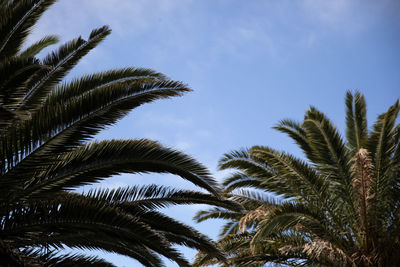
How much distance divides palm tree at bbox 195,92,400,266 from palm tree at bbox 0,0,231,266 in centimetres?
355

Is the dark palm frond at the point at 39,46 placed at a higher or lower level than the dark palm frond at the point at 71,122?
higher

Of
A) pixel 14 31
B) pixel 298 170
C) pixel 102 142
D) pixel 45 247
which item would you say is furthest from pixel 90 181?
pixel 298 170

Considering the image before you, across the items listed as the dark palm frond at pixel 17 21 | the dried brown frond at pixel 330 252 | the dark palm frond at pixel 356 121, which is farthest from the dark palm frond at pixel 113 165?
the dark palm frond at pixel 356 121

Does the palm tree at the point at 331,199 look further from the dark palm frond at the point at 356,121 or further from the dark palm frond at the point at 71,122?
the dark palm frond at the point at 71,122

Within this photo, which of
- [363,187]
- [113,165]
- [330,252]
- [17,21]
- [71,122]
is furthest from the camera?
[363,187]

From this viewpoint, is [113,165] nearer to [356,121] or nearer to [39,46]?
[39,46]

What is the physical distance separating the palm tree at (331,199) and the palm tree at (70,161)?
3.55 m

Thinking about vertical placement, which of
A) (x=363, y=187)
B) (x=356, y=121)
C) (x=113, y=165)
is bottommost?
(x=113, y=165)

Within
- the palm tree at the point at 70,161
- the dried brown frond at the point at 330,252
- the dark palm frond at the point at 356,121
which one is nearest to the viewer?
the palm tree at the point at 70,161

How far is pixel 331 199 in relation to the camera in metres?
12.4

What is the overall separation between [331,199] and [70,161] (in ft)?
24.3

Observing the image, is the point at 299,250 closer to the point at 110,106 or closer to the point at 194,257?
the point at 194,257

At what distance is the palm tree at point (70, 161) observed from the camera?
265 inches

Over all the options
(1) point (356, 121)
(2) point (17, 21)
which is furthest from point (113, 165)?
(1) point (356, 121)
